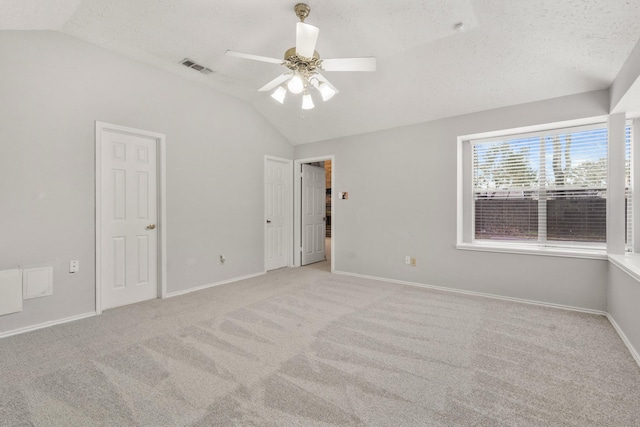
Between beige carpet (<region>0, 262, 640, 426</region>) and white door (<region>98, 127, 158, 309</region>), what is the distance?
1.10 ft

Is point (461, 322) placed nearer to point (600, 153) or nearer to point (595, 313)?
point (595, 313)

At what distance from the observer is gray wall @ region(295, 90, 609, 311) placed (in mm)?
3273

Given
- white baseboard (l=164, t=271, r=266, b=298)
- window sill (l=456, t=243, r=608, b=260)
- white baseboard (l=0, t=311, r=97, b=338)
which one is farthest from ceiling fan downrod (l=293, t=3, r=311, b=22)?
white baseboard (l=0, t=311, r=97, b=338)

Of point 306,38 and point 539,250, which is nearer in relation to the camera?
point 306,38

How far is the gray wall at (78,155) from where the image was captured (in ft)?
8.88

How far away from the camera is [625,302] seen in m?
2.54

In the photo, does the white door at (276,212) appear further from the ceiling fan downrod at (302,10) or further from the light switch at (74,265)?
the ceiling fan downrod at (302,10)

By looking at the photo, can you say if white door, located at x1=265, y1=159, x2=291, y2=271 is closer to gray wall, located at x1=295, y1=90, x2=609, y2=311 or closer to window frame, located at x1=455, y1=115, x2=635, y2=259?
gray wall, located at x1=295, y1=90, x2=609, y2=311

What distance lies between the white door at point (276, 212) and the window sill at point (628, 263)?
4.40 metres

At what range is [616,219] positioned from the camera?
9.86ft

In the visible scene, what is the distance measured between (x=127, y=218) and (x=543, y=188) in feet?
16.5

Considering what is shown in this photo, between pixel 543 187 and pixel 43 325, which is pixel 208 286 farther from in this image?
pixel 543 187

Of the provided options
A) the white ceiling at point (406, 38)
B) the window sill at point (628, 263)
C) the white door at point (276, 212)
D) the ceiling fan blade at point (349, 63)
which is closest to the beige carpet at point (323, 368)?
the window sill at point (628, 263)

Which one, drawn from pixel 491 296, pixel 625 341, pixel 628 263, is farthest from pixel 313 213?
pixel 625 341
